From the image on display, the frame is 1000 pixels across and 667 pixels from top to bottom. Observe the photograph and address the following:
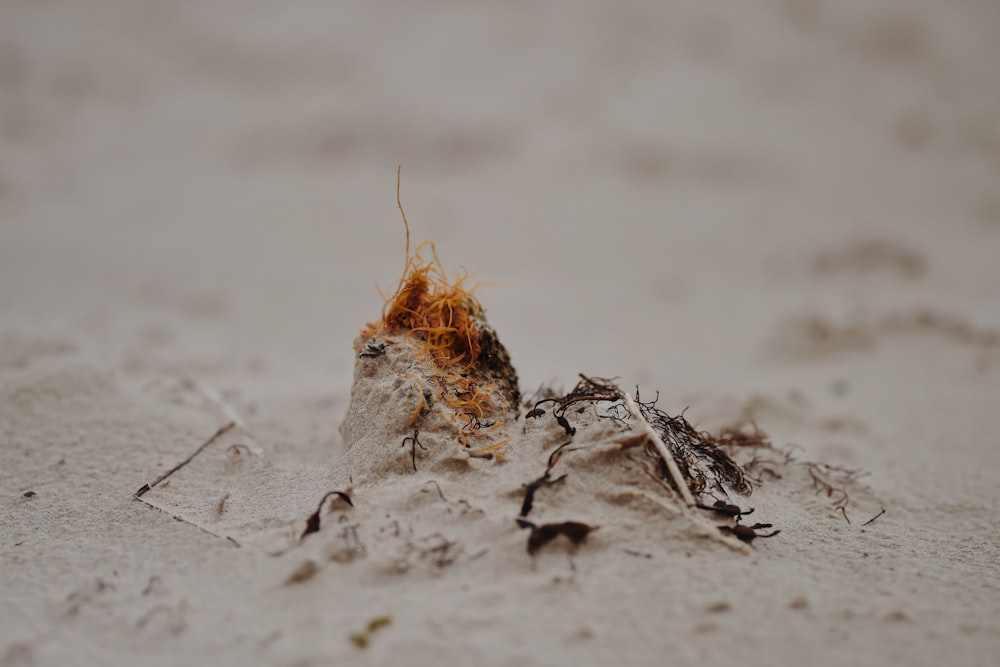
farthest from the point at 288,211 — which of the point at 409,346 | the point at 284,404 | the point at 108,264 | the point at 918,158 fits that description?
the point at 918,158

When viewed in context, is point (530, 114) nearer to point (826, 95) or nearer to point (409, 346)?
point (826, 95)

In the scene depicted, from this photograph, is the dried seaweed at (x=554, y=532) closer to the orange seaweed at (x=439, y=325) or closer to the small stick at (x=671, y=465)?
the small stick at (x=671, y=465)

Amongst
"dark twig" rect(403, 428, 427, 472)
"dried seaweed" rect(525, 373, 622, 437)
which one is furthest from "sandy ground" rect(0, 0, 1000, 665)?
"dried seaweed" rect(525, 373, 622, 437)

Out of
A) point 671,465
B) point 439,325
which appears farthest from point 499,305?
point 671,465

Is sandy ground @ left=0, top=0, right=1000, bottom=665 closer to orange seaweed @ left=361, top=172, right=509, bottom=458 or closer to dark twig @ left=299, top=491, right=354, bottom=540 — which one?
dark twig @ left=299, top=491, right=354, bottom=540

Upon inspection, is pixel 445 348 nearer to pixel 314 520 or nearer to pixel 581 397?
pixel 581 397

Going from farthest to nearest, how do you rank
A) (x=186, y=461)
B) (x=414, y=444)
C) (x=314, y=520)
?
(x=186, y=461) → (x=414, y=444) → (x=314, y=520)

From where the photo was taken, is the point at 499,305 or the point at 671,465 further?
the point at 499,305

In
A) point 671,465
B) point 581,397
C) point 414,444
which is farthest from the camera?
point 581,397
